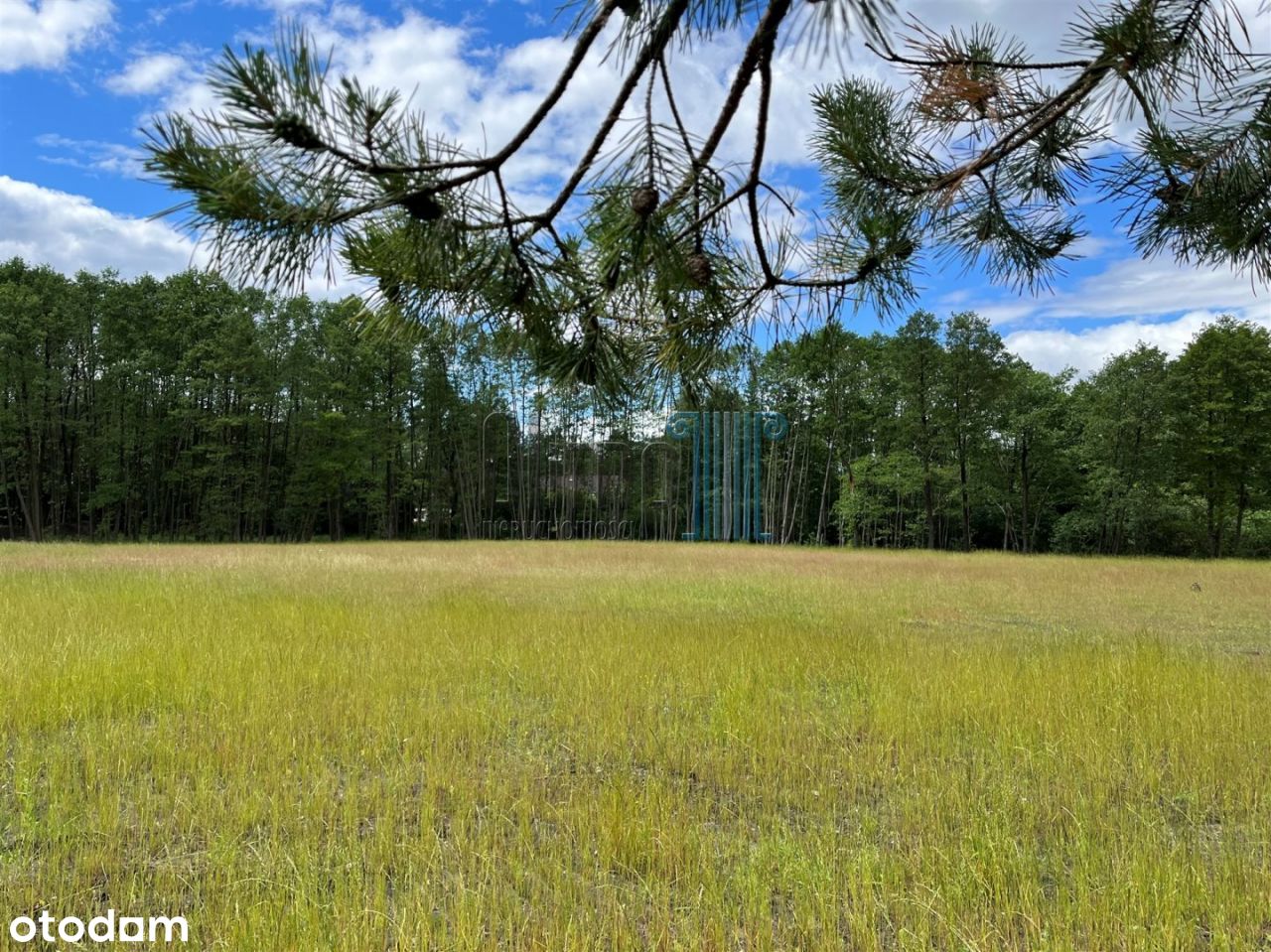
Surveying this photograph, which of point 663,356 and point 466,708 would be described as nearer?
point 663,356

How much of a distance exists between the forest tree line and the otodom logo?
24.2 metres

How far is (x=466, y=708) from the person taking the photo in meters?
4.44

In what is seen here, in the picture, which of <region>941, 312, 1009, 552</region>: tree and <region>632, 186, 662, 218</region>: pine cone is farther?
<region>941, 312, 1009, 552</region>: tree

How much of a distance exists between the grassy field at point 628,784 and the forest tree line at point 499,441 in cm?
2051

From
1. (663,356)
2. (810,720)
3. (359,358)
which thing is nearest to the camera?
(663,356)

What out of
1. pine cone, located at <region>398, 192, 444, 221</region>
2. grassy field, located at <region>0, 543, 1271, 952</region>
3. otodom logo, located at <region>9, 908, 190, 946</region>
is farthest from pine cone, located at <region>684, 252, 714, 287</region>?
otodom logo, located at <region>9, 908, 190, 946</region>

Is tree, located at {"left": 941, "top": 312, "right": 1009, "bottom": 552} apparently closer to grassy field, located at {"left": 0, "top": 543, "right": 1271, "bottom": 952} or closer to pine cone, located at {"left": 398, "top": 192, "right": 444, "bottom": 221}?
grassy field, located at {"left": 0, "top": 543, "right": 1271, "bottom": 952}

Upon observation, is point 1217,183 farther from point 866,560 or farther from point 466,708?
point 866,560

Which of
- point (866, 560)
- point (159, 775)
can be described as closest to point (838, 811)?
point (159, 775)

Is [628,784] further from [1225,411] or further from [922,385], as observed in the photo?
[1225,411]

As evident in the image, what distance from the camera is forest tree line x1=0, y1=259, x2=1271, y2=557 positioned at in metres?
29.2

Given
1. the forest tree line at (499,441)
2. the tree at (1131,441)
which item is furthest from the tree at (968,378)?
the tree at (1131,441)

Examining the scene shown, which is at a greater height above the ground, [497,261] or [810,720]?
[497,261]

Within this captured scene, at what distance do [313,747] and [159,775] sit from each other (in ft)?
2.18
